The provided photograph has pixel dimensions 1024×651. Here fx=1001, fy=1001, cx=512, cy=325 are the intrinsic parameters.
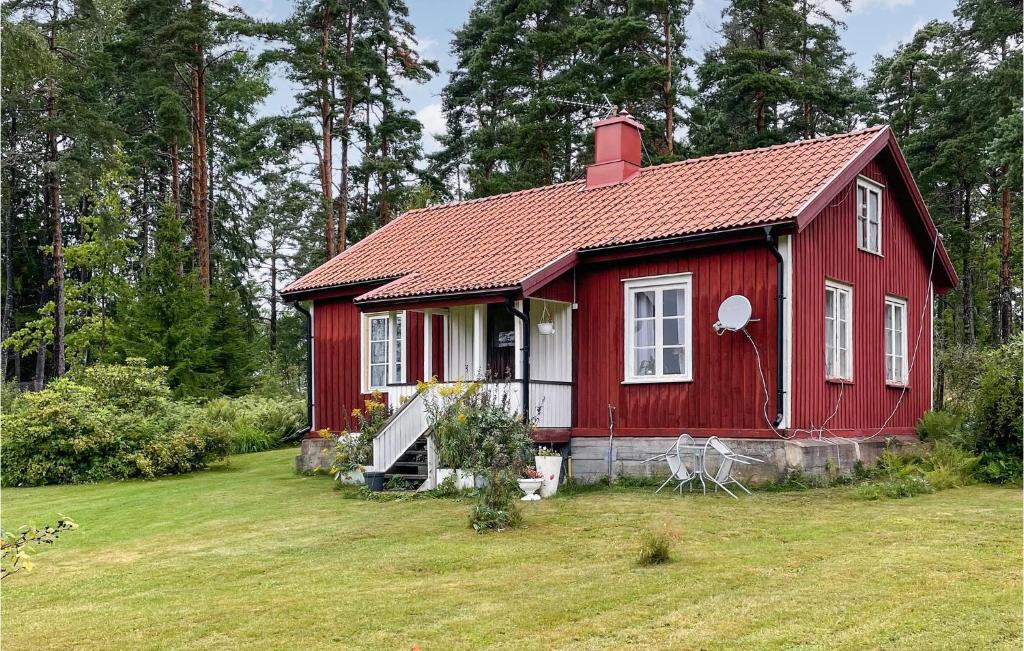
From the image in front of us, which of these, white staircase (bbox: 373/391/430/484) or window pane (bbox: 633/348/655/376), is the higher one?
window pane (bbox: 633/348/655/376)

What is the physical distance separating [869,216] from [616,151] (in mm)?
4813

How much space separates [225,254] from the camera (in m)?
40.2

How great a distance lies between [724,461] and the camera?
1373cm

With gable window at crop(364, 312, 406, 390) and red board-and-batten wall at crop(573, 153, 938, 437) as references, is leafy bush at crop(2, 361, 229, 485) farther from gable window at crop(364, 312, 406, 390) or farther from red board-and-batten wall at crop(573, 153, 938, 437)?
red board-and-batten wall at crop(573, 153, 938, 437)

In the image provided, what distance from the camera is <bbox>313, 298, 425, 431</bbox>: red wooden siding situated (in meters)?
19.2

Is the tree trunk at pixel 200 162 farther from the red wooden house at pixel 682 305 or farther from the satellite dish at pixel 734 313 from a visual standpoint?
the satellite dish at pixel 734 313

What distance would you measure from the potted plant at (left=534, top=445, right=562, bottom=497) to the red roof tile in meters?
2.57

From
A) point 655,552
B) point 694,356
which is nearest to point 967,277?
point 694,356

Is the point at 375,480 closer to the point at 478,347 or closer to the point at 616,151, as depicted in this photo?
the point at 478,347

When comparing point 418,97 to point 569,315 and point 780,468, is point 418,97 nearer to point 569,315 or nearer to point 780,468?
point 569,315

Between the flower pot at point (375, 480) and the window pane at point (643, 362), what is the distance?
14.0 ft

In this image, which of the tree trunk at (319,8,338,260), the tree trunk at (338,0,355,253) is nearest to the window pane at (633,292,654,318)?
the tree trunk at (319,8,338,260)

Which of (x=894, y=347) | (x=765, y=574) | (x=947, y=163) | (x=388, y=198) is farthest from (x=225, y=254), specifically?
(x=765, y=574)

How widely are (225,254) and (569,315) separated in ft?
89.1
